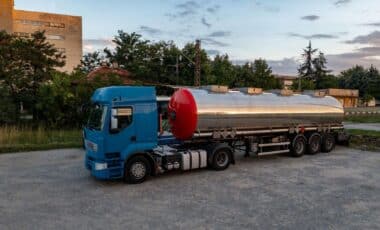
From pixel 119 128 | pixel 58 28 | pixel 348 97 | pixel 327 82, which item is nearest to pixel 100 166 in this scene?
pixel 119 128


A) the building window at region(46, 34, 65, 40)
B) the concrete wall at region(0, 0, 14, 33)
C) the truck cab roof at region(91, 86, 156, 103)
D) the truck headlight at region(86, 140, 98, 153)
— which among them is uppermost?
the concrete wall at region(0, 0, 14, 33)

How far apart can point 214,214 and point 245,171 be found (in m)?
4.87

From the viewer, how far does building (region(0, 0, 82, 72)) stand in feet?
231

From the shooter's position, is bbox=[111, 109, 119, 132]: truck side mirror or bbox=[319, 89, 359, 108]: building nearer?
bbox=[111, 109, 119, 132]: truck side mirror

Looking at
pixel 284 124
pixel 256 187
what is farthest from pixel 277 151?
pixel 256 187

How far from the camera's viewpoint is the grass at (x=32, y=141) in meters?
17.3

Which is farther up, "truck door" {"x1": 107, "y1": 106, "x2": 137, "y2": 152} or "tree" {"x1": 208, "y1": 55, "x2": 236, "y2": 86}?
"tree" {"x1": 208, "y1": 55, "x2": 236, "y2": 86}

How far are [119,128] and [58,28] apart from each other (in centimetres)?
6945

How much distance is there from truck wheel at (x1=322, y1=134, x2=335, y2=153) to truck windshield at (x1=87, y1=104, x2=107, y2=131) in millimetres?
10744

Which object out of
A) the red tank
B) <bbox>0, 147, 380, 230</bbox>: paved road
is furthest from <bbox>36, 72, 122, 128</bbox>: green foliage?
the red tank

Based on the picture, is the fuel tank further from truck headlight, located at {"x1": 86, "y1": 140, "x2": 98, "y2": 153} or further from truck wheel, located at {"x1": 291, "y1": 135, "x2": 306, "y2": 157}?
truck headlight, located at {"x1": 86, "y1": 140, "x2": 98, "y2": 153}

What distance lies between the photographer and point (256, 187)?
34.6 ft

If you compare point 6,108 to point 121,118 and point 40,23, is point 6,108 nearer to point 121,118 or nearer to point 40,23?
point 121,118

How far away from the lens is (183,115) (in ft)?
40.8
